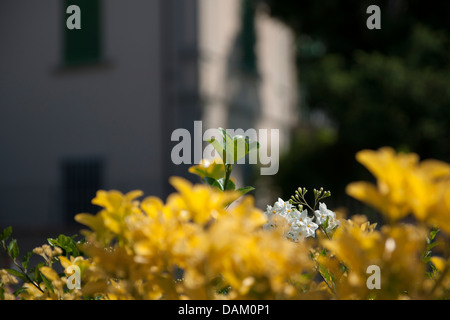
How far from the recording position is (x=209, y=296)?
2.96ft

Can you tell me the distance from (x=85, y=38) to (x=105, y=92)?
1098mm

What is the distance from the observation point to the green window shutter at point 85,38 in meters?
11.6

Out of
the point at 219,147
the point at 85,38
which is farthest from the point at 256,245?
the point at 85,38

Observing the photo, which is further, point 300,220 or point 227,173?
point 300,220

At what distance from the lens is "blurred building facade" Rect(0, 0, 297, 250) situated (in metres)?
11.2

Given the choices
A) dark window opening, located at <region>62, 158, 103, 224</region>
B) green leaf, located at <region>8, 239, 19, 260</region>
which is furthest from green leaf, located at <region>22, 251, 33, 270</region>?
dark window opening, located at <region>62, 158, 103, 224</region>

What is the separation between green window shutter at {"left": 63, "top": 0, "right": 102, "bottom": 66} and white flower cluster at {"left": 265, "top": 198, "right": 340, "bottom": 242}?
1062 cm

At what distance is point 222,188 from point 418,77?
9.49m

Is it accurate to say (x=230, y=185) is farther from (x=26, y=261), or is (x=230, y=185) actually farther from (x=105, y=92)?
(x=105, y=92)

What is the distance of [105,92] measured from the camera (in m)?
11.7

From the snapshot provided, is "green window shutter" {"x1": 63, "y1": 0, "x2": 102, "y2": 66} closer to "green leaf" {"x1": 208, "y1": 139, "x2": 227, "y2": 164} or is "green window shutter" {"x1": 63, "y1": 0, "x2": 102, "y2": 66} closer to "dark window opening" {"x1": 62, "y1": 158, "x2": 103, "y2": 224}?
"dark window opening" {"x1": 62, "y1": 158, "x2": 103, "y2": 224}

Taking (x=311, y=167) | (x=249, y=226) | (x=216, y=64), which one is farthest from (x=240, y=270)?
(x=311, y=167)

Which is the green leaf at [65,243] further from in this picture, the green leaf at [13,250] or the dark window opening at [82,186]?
the dark window opening at [82,186]
